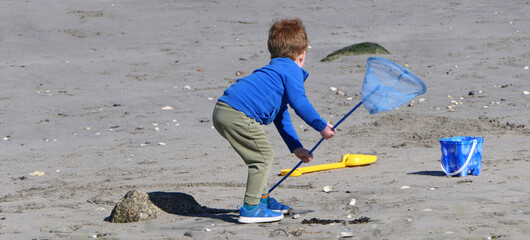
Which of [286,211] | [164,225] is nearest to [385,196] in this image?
[286,211]

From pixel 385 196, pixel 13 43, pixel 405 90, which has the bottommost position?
pixel 13 43

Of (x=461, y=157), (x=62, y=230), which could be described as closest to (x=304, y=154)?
(x=461, y=157)

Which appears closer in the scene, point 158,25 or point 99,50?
point 99,50

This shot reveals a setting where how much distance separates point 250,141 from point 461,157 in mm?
1925

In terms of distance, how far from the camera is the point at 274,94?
192 inches

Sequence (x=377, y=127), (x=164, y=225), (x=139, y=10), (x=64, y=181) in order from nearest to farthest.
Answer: (x=164, y=225), (x=64, y=181), (x=377, y=127), (x=139, y=10)

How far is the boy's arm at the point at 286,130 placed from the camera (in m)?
5.19

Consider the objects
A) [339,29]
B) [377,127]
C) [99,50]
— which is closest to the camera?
[377,127]

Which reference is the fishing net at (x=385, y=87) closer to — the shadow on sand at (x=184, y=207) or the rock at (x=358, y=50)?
the shadow on sand at (x=184, y=207)

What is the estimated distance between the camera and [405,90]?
520 centimetres

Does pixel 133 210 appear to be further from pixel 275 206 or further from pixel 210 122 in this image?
pixel 210 122

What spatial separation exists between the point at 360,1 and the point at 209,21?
357 centimetres

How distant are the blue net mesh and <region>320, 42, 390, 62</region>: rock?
23.4 feet

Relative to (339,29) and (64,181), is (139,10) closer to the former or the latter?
(339,29)
